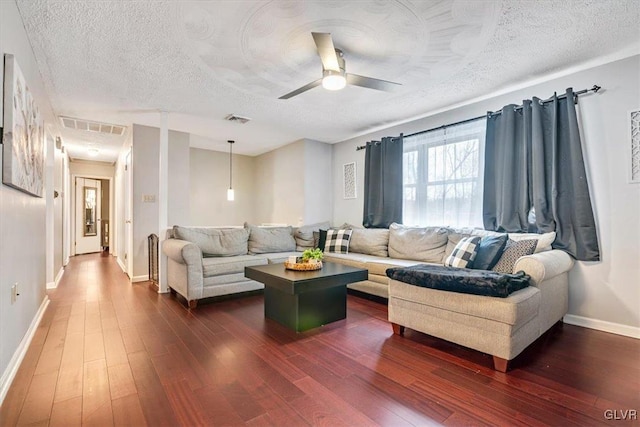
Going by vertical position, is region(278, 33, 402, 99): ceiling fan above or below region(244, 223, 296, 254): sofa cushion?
above

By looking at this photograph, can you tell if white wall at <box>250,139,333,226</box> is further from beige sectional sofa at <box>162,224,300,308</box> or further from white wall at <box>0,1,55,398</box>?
white wall at <box>0,1,55,398</box>

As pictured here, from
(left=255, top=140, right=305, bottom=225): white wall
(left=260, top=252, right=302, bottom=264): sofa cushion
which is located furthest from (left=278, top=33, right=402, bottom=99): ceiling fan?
(left=255, top=140, right=305, bottom=225): white wall

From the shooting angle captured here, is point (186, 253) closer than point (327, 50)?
No

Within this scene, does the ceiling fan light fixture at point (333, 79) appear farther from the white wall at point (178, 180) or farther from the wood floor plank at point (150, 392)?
the white wall at point (178, 180)

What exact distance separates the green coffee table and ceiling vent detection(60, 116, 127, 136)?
A: 3536mm

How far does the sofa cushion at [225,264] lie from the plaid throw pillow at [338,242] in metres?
1.07

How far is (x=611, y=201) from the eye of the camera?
9.07 feet

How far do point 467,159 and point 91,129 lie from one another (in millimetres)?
5623

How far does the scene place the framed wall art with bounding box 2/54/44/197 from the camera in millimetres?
1830

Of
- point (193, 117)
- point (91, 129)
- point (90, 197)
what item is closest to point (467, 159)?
point (193, 117)

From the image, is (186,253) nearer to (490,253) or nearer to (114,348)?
(114,348)

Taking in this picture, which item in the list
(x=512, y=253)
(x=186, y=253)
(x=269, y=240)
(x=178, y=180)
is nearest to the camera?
(x=512, y=253)

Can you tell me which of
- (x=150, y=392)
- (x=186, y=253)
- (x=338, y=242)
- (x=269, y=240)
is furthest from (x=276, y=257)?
(x=150, y=392)
